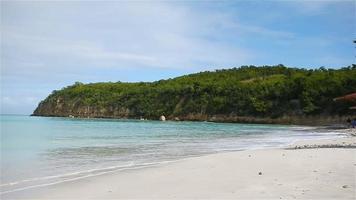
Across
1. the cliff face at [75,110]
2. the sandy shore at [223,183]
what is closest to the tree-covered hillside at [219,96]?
the cliff face at [75,110]

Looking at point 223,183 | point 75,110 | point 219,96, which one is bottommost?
point 223,183

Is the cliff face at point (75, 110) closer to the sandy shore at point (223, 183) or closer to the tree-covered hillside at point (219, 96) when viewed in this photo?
the tree-covered hillside at point (219, 96)

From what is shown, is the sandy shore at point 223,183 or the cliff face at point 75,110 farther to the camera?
the cliff face at point 75,110

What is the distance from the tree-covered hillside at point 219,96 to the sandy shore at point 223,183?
61577 mm

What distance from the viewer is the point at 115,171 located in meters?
11.6

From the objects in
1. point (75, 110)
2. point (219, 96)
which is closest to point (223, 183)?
point (219, 96)

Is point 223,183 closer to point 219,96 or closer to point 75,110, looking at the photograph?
point 219,96

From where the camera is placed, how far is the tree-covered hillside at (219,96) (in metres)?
81.2

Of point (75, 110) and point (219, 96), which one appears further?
point (75, 110)

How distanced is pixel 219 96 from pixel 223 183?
9550 cm

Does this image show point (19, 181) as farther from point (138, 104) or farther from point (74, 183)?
point (138, 104)

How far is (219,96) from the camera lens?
104 metres

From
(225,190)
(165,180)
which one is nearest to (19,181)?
(165,180)

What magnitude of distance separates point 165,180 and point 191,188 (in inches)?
52.2
